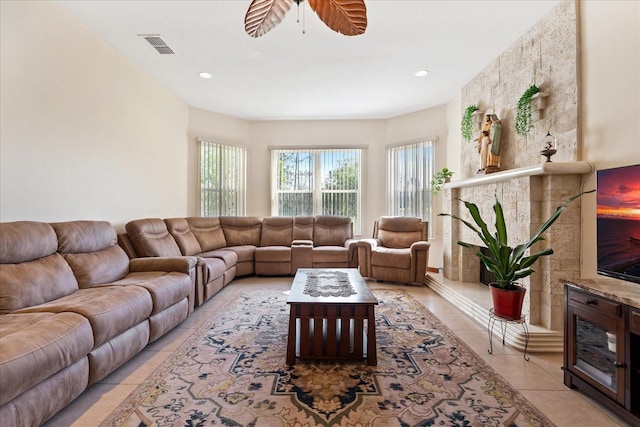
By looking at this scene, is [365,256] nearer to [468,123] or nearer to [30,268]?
[468,123]

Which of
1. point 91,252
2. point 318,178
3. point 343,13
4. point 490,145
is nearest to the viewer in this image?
point 343,13

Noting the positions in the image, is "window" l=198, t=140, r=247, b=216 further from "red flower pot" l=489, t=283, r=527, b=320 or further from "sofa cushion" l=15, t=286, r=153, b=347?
"red flower pot" l=489, t=283, r=527, b=320

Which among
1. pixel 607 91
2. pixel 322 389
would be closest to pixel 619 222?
pixel 607 91

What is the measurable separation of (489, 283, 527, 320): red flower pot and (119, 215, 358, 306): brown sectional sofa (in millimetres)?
2717

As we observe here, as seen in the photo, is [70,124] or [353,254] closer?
[70,124]

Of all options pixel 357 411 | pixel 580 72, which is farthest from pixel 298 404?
pixel 580 72

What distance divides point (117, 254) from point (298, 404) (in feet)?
7.65

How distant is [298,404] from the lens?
5.63 ft

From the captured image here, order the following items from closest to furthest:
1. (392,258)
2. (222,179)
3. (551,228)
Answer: (551,228) < (392,258) < (222,179)

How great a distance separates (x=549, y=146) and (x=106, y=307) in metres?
3.57

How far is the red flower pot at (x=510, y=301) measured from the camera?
7.38ft

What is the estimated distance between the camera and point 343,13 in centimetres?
180

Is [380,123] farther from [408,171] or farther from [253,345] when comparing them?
[253,345]

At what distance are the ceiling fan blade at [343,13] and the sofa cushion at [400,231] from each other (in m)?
3.46
